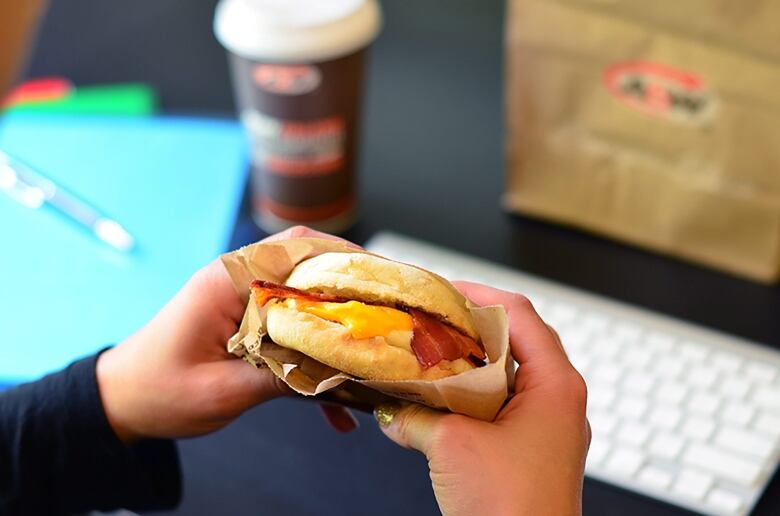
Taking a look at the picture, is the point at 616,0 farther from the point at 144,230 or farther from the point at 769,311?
the point at 144,230

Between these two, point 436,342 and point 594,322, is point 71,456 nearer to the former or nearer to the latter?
point 436,342

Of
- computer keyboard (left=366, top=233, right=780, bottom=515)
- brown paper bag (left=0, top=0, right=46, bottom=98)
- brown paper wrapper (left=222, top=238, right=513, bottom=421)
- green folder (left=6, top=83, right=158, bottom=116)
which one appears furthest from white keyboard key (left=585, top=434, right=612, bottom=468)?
brown paper bag (left=0, top=0, right=46, bottom=98)

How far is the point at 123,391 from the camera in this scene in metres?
0.71

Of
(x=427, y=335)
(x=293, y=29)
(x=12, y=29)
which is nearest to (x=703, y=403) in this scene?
(x=427, y=335)

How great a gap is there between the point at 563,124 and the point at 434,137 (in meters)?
0.21

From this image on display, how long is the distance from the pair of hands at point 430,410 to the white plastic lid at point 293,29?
1.01 feet

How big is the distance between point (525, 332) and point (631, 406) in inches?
10.2

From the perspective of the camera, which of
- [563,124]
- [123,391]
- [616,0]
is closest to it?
[123,391]

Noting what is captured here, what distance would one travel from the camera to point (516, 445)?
586mm

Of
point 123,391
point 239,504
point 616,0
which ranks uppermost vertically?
point 616,0

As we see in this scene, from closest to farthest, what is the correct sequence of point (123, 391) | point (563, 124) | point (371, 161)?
point (123, 391) < point (563, 124) < point (371, 161)

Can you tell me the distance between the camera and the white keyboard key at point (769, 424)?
0.86 meters

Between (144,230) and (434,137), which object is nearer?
(144,230)

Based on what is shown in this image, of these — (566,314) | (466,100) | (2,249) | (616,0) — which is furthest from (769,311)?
(2,249)
